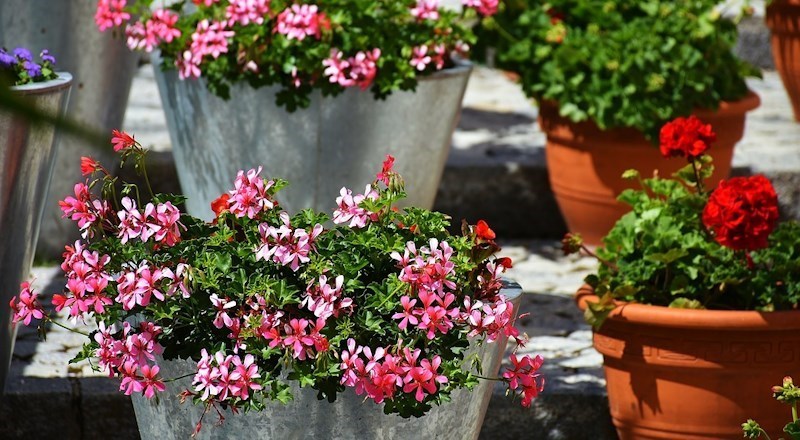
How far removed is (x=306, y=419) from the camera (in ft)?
5.95

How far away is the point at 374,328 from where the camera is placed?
1.78m

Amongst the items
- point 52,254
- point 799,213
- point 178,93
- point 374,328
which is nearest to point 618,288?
point 374,328

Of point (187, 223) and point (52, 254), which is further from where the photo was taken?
point (52, 254)

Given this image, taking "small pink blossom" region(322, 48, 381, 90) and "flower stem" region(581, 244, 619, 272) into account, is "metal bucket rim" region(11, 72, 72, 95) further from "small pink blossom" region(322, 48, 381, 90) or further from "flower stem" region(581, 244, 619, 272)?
"flower stem" region(581, 244, 619, 272)

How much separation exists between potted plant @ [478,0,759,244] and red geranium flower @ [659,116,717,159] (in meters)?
0.92

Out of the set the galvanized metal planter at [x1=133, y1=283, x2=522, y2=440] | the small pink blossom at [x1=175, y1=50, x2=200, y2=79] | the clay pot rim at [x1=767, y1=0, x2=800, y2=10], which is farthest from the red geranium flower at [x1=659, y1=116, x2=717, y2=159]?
the clay pot rim at [x1=767, y1=0, x2=800, y2=10]

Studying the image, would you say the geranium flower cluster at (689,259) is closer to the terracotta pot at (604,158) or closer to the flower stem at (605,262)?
the flower stem at (605,262)

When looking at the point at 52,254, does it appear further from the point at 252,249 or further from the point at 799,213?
the point at 799,213

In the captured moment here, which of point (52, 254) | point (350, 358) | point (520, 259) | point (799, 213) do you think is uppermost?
Answer: point (350, 358)

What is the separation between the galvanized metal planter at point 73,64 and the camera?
3.24 meters

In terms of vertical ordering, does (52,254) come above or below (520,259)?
below

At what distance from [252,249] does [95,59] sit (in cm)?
176

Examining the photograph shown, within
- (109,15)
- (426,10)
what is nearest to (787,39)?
(426,10)

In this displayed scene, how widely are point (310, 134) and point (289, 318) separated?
1313mm
